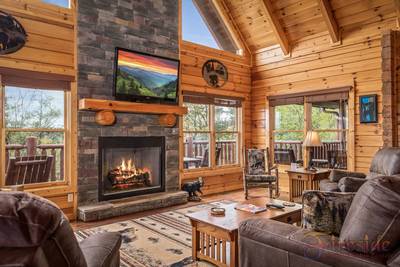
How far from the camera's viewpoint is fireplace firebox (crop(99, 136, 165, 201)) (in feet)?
15.5

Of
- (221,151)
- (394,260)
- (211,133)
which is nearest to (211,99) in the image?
(211,133)

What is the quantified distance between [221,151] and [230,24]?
2.83 m

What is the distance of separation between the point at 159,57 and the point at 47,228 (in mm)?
4379

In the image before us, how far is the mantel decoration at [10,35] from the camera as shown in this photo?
3.79 m

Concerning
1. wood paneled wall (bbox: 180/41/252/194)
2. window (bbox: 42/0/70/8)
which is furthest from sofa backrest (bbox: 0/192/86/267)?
wood paneled wall (bbox: 180/41/252/194)

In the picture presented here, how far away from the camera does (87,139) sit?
450 centimetres

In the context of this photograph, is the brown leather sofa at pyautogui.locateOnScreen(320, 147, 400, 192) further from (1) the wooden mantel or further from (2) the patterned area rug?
(1) the wooden mantel

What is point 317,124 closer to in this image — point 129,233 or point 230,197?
point 230,197

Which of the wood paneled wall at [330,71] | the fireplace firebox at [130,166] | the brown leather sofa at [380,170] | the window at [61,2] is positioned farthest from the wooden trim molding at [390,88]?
the window at [61,2]

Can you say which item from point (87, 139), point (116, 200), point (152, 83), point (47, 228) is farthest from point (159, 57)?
point (47, 228)

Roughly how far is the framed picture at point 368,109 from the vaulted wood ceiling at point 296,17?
1266 mm

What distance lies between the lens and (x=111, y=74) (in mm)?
4754

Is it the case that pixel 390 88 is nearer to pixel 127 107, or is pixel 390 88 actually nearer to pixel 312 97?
pixel 312 97

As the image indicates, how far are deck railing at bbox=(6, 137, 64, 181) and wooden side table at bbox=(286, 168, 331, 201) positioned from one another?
3706 millimetres
